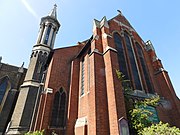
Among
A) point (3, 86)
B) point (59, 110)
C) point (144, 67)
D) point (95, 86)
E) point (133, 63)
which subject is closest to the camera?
point (95, 86)

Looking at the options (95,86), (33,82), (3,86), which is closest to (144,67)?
(95,86)

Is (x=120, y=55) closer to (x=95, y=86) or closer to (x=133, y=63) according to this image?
(x=133, y=63)

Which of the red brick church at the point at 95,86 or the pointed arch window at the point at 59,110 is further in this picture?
the pointed arch window at the point at 59,110

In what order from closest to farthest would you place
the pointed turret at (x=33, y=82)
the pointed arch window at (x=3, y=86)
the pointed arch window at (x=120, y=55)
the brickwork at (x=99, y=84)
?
the brickwork at (x=99, y=84) < the pointed arch window at (x=120, y=55) < the pointed turret at (x=33, y=82) < the pointed arch window at (x=3, y=86)

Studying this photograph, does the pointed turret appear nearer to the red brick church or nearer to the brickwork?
the red brick church

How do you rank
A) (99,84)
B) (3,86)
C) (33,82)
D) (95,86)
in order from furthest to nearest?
(3,86) → (33,82) → (99,84) → (95,86)

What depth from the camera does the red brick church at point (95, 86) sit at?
331 inches

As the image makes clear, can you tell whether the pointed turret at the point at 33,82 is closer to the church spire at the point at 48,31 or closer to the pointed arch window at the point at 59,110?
the church spire at the point at 48,31

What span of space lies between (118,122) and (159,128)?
2.02 metres

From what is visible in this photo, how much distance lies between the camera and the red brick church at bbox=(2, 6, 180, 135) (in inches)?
331

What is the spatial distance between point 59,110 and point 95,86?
5290 millimetres

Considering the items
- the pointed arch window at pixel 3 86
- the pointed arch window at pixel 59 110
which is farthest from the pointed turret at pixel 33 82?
the pointed arch window at pixel 3 86

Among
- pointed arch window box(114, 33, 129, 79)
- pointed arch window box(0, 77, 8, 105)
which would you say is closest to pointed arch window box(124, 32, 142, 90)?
pointed arch window box(114, 33, 129, 79)

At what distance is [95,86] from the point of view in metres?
8.77
